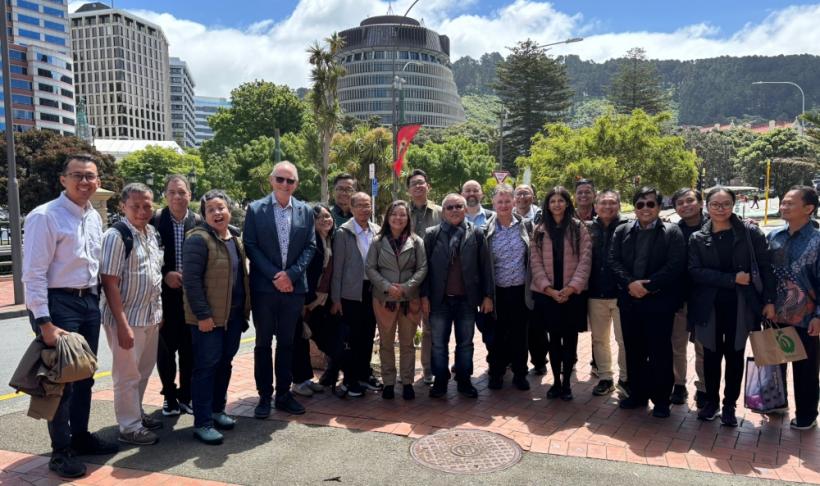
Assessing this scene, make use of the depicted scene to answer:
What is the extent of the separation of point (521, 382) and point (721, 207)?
239 centimetres

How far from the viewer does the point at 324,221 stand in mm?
5270

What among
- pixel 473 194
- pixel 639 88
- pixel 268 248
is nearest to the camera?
pixel 268 248

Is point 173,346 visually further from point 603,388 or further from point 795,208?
point 795,208

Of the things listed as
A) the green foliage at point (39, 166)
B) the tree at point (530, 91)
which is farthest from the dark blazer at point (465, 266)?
the tree at point (530, 91)

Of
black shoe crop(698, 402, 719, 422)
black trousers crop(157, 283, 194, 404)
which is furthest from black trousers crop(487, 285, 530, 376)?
black trousers crop(157, 283, 194, 404)

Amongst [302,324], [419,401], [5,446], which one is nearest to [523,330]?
[419,401]

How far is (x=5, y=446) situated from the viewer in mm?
4148

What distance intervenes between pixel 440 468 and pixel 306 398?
6.14 ft

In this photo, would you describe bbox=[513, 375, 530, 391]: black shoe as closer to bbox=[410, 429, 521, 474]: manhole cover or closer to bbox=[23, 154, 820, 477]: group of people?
bbox=[23, 154, 820, 477]: group of people

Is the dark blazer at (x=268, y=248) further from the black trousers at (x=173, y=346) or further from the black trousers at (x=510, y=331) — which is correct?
the black trousers at (x=510, y=331)

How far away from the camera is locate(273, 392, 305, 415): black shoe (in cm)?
484

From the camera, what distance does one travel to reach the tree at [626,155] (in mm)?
22547

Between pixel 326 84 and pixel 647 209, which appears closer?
pixel 647 209

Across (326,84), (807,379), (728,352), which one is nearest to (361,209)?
(728,352)
